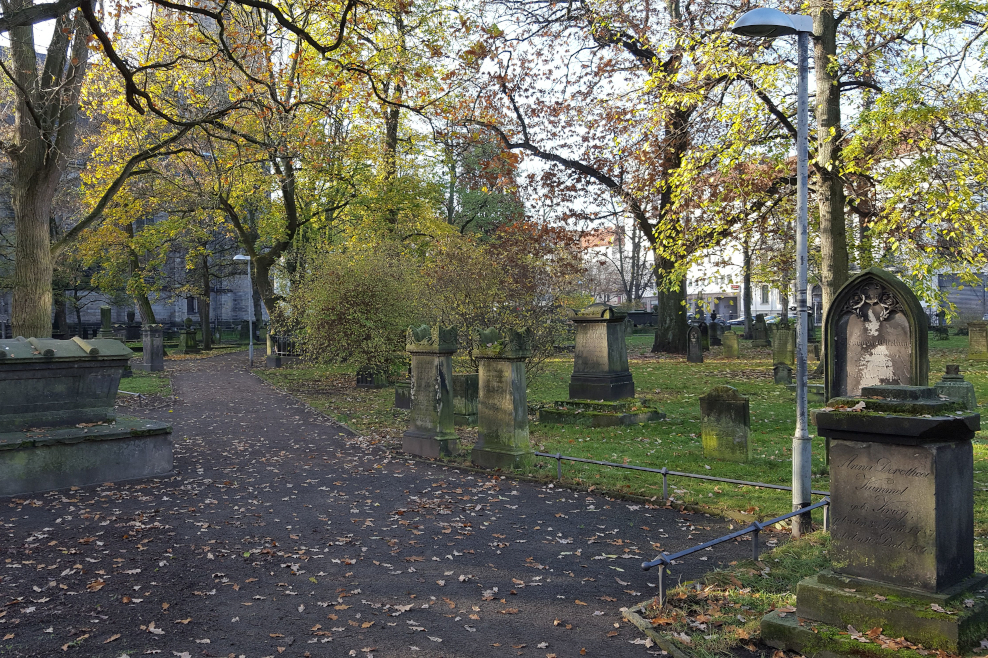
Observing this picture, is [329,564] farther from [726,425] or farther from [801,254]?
[726,425]

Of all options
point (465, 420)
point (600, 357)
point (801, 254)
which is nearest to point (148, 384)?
point (465, 420)

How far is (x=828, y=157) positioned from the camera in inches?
544

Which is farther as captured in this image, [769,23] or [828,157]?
[828,157]

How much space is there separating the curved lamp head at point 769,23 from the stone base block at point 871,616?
178 inches

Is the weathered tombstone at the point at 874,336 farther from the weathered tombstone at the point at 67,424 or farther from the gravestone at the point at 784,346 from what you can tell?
the gravestone at the point at 784,346

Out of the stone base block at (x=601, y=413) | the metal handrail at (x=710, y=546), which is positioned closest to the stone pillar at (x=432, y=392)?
the stone base block at (x=601, y=413)

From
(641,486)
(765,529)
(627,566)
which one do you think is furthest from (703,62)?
(627,566)

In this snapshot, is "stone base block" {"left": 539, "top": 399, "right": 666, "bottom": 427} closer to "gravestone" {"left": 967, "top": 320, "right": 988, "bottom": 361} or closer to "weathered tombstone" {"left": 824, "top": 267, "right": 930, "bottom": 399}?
"weathered tombstone" {"left": 824, "top": 267, "right": 930, "bottom": 399}

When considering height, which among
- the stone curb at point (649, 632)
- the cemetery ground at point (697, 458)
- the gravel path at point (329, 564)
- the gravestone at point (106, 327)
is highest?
the gravestone at point (106, 327)

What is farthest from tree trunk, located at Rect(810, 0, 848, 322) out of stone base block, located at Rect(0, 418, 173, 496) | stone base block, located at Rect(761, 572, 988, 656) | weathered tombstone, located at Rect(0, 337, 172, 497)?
weathered tombstone, located at Rect(0, 337, 172, 497)

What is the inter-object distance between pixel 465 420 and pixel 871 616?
1087 cm

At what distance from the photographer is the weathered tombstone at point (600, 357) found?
14.8m

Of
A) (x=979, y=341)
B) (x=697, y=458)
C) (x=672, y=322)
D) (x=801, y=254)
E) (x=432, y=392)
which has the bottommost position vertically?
(x=697, y=458)

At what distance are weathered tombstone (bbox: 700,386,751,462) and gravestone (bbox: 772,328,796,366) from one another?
13.4m
